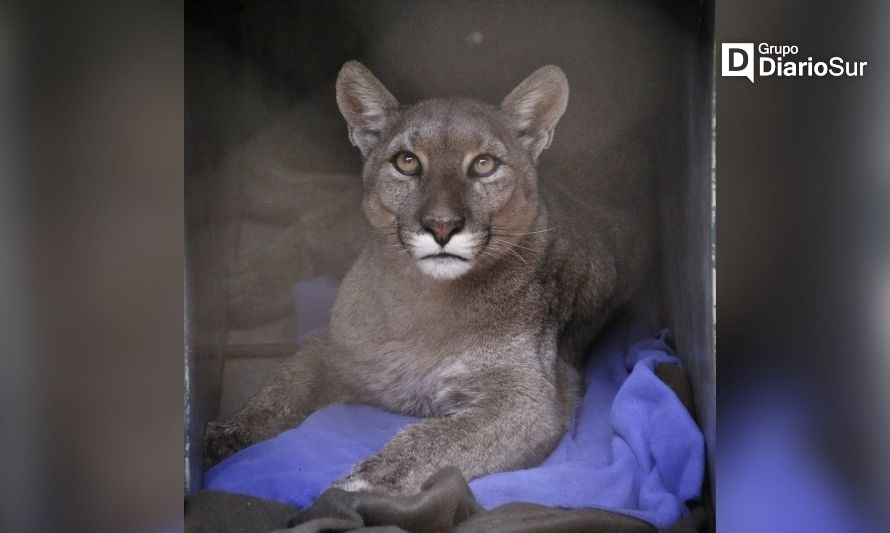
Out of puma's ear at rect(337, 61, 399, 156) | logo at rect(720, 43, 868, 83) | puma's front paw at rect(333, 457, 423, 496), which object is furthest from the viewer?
puma's ear at rect(337, 61, 399, 156)

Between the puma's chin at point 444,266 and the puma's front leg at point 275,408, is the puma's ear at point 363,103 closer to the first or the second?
the puma's chin at point 444,266

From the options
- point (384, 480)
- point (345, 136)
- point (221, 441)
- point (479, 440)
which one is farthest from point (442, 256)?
point (221, 441)

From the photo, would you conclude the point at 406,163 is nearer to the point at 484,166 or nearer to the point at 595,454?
the point at 484,166

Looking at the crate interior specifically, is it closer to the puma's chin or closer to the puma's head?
the puma's head

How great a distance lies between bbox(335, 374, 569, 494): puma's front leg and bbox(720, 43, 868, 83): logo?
124cm

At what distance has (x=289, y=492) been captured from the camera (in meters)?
3.49

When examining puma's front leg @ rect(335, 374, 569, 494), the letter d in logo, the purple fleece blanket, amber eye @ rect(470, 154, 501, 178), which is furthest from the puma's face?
the letter d in logo

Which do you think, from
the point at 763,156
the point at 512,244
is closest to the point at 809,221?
the point at 763,156

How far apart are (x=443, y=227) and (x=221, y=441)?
3.48ft

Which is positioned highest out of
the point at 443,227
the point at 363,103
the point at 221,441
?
the point at 363,103

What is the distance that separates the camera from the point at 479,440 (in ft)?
11.7

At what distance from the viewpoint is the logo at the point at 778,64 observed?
331 cm

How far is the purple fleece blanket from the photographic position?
347 cm

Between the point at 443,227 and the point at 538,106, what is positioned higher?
the point at 538,106
